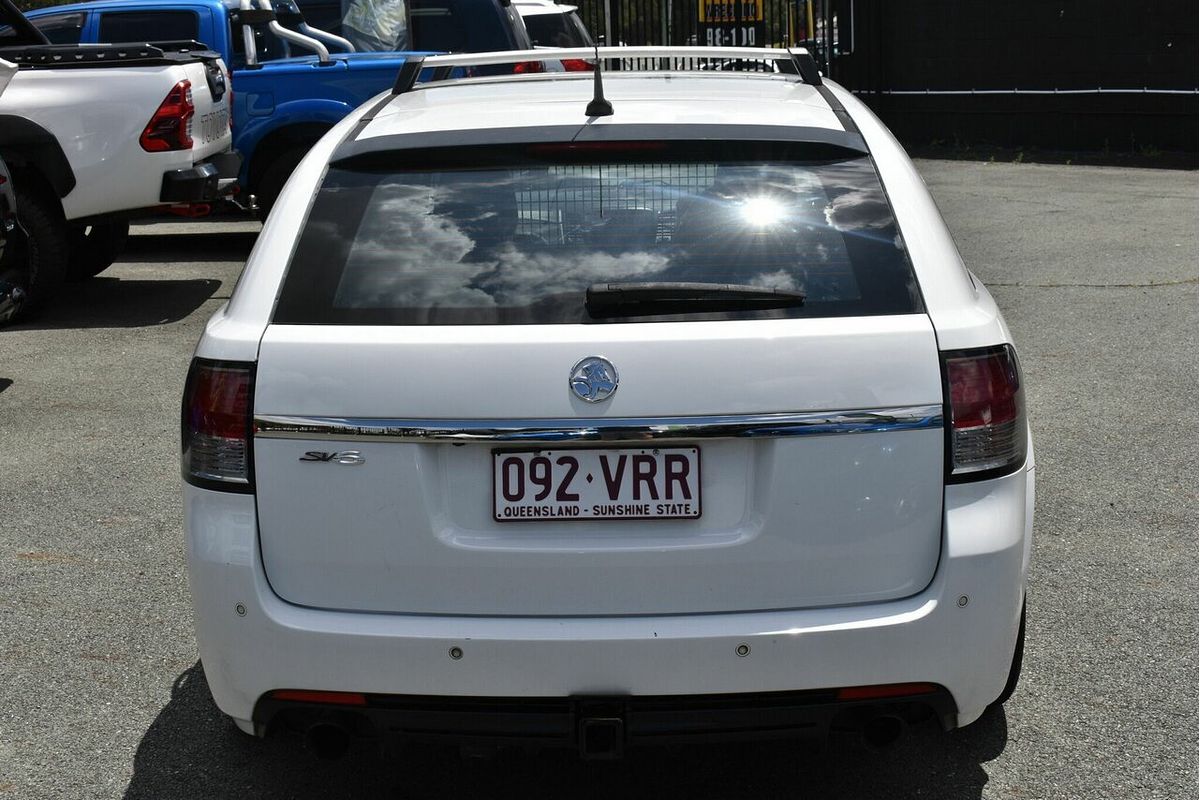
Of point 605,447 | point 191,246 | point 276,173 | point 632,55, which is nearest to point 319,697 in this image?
point 605,447

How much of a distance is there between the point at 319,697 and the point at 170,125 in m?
7.01

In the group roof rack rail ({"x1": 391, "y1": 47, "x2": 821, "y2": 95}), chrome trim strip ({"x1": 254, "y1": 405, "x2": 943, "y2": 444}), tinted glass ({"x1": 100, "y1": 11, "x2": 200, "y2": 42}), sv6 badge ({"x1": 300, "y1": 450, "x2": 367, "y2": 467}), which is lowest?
sv6 badge ({"x1": 300, "y1": 450, "x2": 367, "y2": 467})

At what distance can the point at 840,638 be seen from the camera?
9.49ft

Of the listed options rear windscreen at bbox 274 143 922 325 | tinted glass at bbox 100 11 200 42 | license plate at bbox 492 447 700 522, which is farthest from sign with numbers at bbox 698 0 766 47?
license plate at bbox 492 447 700 522

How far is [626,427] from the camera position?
112 inches

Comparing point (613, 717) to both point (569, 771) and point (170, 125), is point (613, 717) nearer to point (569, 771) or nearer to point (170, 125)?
point (569, 771)

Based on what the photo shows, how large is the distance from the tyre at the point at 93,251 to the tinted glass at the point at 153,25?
2086 mm

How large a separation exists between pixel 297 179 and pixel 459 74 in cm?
862

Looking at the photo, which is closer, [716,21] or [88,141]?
[88,141]

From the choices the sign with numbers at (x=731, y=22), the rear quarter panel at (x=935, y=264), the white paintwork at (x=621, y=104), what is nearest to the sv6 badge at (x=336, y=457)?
the white paintwork at (x=621, y=104)

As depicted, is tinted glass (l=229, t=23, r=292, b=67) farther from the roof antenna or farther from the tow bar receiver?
the tow bar receiver

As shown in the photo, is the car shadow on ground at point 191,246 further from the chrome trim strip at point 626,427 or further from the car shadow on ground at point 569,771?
the chrome trim strip at point 626,427

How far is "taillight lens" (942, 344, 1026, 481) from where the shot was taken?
2.94 m

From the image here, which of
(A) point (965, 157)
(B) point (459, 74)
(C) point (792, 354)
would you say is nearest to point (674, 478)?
(C) point (792, 354)
